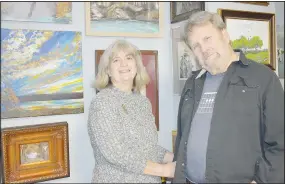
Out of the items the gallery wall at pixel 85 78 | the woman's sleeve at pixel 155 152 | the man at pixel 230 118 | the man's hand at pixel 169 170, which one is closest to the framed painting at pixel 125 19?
the gallery wall at pixel 85 78

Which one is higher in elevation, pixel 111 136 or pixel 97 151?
pixel 111 136

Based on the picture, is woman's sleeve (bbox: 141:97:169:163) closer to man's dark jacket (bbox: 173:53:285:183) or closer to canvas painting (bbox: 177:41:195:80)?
man's dark jacket (bbox: 173:53:285:183)

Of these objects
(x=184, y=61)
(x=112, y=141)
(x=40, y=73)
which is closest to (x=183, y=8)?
(x=184, y=61)

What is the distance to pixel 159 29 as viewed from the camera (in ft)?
7.72

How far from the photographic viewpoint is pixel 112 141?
1.48 meters

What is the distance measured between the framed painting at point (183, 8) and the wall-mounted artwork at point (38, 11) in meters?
0.81

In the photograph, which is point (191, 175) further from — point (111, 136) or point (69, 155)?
point (69, 155)

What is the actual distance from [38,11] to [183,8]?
106 centimetres

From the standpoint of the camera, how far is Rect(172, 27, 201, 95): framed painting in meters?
2.30

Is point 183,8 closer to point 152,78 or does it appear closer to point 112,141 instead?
point 152,78

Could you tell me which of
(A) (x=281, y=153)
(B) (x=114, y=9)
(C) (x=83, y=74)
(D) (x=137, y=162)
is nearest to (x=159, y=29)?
(B) (x=114, y=9)

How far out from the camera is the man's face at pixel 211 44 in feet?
4.75

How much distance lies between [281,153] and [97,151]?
0.91 metres

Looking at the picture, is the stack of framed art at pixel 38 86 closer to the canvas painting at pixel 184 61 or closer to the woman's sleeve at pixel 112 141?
the woman's sleeve at pixel 112 141
